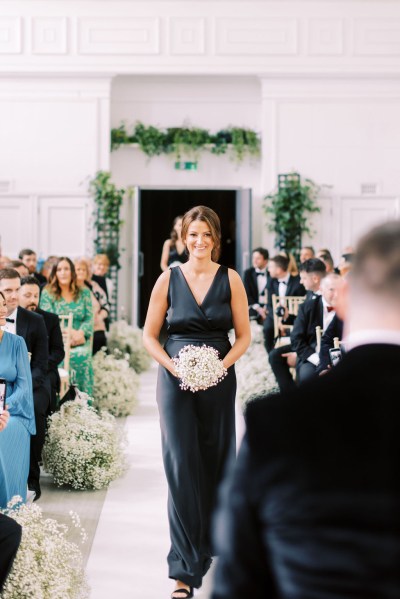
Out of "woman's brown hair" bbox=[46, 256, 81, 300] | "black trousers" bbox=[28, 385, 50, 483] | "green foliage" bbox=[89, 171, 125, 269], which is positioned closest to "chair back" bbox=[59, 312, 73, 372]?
"woman's brown hair" bbox=[46, 256, 81, 300]

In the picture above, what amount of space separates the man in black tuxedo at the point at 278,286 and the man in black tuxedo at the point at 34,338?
16.0ft

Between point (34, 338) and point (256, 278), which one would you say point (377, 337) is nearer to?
point (34, 338)

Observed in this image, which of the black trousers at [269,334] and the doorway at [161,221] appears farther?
the doorway at [161,221]

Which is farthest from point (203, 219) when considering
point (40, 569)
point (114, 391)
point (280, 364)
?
point (114, 391)

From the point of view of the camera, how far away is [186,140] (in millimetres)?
15461

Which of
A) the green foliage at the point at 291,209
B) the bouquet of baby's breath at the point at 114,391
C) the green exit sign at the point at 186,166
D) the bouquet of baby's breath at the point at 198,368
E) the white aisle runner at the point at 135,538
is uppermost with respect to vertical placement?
the green exit sign at the point at 186,166

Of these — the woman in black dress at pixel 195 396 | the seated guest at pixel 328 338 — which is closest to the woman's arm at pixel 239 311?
the woman in black dress at pixel 195 396

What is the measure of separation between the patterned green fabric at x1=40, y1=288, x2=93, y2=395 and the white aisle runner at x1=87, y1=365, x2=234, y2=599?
1088 mm

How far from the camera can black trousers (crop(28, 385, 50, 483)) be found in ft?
19.8

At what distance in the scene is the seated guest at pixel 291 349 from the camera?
8.58m

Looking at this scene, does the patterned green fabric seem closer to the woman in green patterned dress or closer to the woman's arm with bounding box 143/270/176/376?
the woman in green patterned dress

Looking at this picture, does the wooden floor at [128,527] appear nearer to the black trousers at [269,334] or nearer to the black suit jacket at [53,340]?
the black suit jacket at [53,340]

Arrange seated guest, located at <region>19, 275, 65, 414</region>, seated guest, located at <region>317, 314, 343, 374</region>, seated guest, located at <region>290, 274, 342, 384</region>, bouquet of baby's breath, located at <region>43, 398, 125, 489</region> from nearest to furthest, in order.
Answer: bouquet of baby's breath, located at <region>43, 398, 125, 489</region>, seated guest, located at <region>19, 275, 65, 414</region>, seated guest, located at <region>317, 314, 343, 374</region>, seated guest, located at <region>290, 274, 342, 384</region>

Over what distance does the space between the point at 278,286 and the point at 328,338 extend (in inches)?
157
